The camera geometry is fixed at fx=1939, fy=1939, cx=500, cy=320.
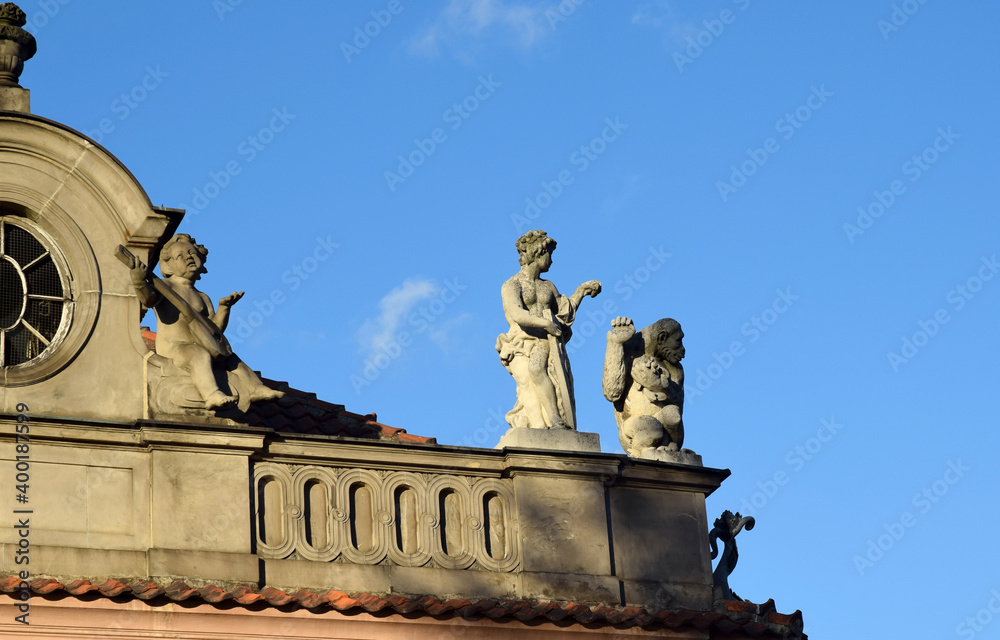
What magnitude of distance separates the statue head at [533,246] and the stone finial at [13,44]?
504 centimetres

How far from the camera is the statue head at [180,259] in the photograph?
17.9 metres

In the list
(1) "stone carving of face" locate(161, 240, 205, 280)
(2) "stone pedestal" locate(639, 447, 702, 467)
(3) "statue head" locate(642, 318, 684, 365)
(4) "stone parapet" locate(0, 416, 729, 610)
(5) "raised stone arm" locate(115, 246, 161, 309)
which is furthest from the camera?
(3) "statue head" locate(642, 318, 684, 365)

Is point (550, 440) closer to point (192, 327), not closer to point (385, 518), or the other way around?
point (385, 518)

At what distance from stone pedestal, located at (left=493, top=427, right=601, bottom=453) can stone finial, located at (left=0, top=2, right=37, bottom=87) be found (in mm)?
5651

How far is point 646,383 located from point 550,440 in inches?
57.2

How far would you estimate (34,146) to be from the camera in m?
17.5

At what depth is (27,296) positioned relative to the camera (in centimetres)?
1739

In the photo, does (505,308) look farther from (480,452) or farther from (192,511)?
(192,511)

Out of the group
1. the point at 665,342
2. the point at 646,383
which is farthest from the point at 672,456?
the point at 665,342

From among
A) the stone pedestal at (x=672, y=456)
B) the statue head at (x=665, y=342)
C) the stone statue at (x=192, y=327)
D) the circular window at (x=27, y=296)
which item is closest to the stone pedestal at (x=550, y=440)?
the stone pedestal at (x=672, y=456)

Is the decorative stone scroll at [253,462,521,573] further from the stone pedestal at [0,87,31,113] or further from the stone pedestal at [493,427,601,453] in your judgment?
the stone pedestal at [0,87,31,113]

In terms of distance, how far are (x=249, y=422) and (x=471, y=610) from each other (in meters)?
3.13

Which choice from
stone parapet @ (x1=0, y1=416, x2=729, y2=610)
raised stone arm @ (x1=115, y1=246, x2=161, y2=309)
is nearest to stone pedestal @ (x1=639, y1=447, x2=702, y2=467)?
stone parapet @ (x1=0, y1=416, x2=729, y2=610)

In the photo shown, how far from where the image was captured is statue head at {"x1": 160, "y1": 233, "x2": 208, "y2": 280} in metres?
17.9
